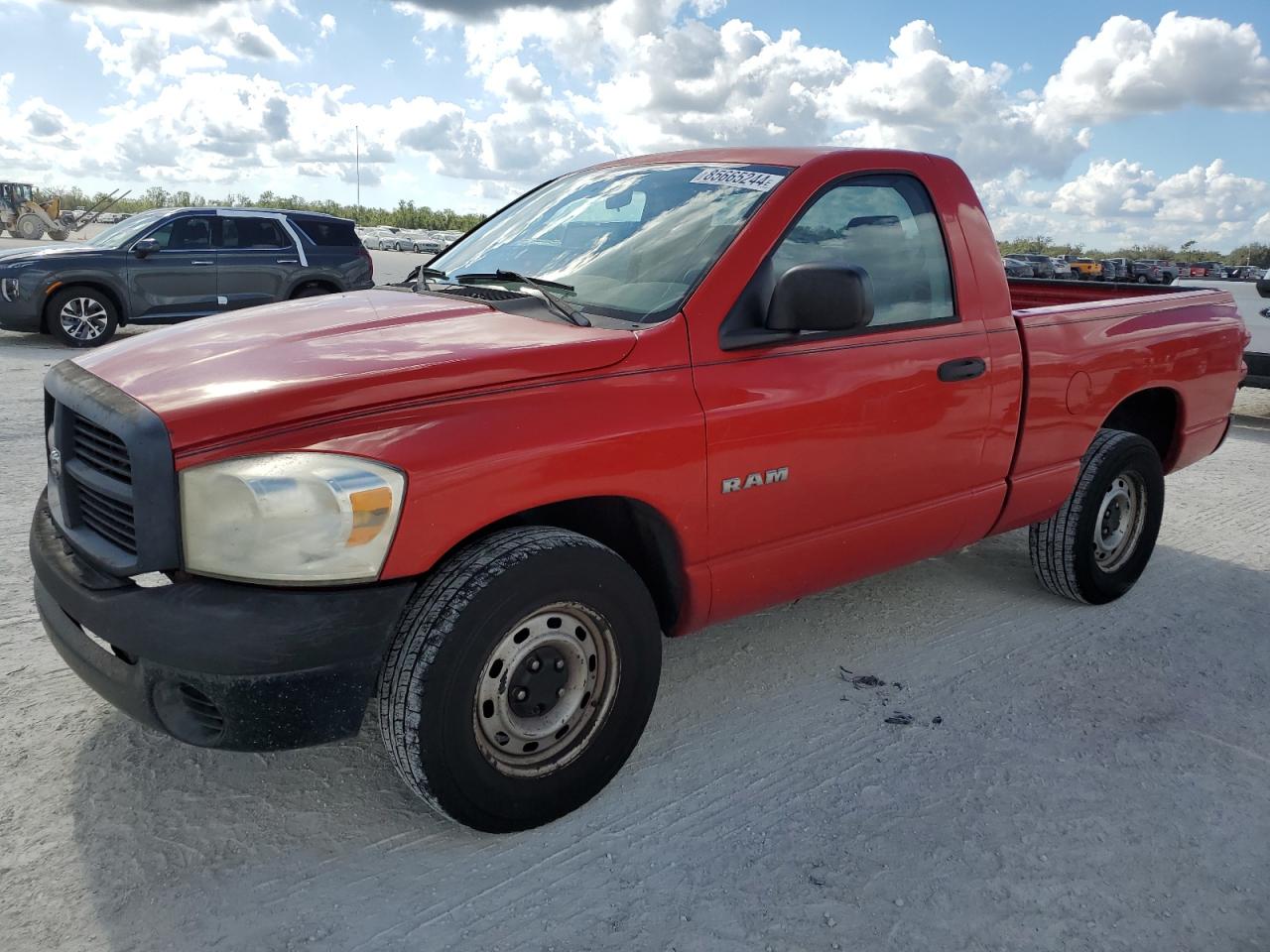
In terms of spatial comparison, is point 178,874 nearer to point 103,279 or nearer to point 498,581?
point 498,581

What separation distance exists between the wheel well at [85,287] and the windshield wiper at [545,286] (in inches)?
379

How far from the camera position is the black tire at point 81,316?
11312mm

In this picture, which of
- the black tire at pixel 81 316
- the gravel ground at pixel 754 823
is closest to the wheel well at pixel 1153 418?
the gravel ground at pixel 754 823

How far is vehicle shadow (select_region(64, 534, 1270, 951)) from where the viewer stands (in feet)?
7.93

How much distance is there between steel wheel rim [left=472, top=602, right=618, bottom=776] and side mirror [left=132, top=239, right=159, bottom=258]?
10756 mm

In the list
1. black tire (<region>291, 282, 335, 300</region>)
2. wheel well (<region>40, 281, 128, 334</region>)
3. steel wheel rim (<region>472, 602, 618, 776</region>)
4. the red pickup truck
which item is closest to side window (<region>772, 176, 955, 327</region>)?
the red pickup truck

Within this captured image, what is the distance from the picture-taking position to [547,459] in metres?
2.54

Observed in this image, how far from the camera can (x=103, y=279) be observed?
11.4 metres

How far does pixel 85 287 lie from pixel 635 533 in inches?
425

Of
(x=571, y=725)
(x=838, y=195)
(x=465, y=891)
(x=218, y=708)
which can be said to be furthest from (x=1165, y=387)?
(x=218, y=708)

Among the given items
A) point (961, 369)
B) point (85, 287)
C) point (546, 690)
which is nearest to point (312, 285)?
point (85, 287)

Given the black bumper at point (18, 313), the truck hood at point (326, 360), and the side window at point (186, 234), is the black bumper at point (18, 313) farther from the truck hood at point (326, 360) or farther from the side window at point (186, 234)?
the truck hood at point (326, 360)

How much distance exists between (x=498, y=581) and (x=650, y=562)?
646mm

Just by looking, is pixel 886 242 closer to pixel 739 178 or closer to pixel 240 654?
pixel 739 178
